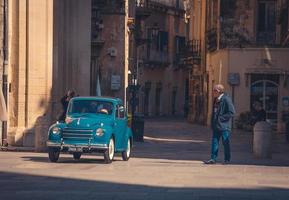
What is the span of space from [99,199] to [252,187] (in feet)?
11.8

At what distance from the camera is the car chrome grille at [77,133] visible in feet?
76.0

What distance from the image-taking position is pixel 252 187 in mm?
17188

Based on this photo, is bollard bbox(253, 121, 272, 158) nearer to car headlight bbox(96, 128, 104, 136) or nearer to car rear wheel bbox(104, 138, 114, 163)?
car rear wheel bbox(104, 138, 114, 163)

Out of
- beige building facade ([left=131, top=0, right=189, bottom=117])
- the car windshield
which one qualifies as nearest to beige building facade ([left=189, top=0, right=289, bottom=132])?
beige building facade ([left=131, top=0, right=189, bottom=117])

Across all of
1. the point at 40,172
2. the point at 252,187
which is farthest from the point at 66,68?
the point at 252,187

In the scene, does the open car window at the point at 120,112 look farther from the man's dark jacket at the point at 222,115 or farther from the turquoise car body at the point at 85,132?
the man's dark jacket at the point at 222,115

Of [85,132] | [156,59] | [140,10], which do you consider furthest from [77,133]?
[156,59]

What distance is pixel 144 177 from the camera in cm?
1903

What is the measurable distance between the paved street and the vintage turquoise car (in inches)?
15.8

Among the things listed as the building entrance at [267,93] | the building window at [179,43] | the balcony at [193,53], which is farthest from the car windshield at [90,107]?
the building window at [179,43]

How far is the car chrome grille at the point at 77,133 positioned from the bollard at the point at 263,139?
551 cm

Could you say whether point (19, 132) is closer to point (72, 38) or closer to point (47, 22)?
point (47, 22)

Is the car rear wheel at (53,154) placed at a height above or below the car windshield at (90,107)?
below

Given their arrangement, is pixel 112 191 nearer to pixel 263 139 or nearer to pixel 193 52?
pixel 263 139
